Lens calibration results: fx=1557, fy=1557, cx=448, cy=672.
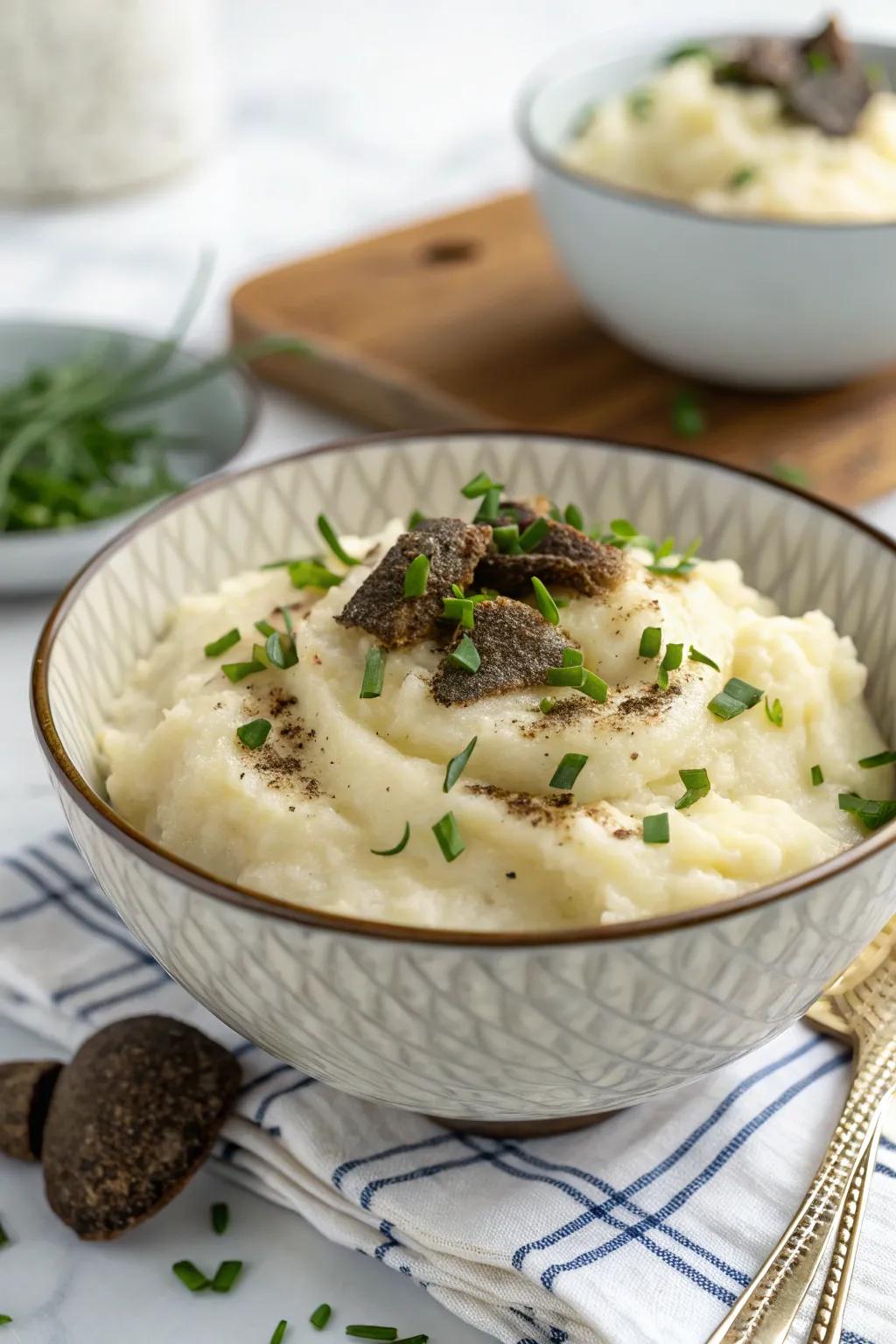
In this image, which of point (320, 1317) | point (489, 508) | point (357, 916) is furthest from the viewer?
point (489, 508)

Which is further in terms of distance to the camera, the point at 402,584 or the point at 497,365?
the point at 497,365

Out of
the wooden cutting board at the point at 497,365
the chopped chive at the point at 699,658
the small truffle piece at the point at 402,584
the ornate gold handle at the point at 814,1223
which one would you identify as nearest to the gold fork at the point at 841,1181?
the ornate gold handle at the point at 814,1223

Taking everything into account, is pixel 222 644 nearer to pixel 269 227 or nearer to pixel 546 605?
pixel 546 605

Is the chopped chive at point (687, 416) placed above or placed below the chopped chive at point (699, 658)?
below

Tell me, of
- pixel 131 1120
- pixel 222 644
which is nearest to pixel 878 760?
pixel 222 644

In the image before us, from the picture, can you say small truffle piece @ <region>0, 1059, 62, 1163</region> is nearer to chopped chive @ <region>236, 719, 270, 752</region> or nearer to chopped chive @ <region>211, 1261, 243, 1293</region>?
chopped chive @ <region>211, 1261, 243, 1293</region>

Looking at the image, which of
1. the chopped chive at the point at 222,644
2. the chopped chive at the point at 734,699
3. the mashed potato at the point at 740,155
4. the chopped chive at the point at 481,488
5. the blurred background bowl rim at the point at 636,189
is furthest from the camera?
the mashed potato at the point at 740,155

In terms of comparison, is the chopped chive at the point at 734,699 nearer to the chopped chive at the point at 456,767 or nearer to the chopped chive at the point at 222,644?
the chopped chive at the point at 456,767
